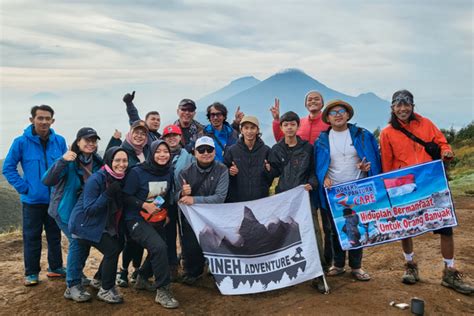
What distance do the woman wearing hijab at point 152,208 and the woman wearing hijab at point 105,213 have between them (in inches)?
7.4

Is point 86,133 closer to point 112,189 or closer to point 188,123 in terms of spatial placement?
point 112,189

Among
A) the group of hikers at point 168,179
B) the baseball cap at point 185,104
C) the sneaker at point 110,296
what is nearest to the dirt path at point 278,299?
the sneaker at point 110,296

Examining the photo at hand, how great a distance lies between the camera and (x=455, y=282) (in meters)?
6.29

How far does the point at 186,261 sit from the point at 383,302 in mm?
3236

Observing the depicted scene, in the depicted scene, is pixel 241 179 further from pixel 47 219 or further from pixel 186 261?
pixel 47 219

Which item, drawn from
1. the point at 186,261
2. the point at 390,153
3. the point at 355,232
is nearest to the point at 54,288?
the point at 186,261

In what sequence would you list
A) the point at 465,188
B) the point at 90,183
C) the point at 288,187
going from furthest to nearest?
1. the point at 465,188
2. the point at 288,187
3. the point at 90,183

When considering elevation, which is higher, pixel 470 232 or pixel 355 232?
pixel 355 232

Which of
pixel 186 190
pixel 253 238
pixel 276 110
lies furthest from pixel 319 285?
pixel 276 110

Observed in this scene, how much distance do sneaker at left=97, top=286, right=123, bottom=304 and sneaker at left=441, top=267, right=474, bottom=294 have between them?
5.12 metres

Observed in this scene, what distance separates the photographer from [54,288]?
6.69 metres

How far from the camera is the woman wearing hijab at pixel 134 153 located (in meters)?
6.70

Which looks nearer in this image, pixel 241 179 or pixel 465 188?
pixel 241 179

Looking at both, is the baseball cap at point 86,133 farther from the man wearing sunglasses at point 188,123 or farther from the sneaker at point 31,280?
the sneaker at point 31,280
